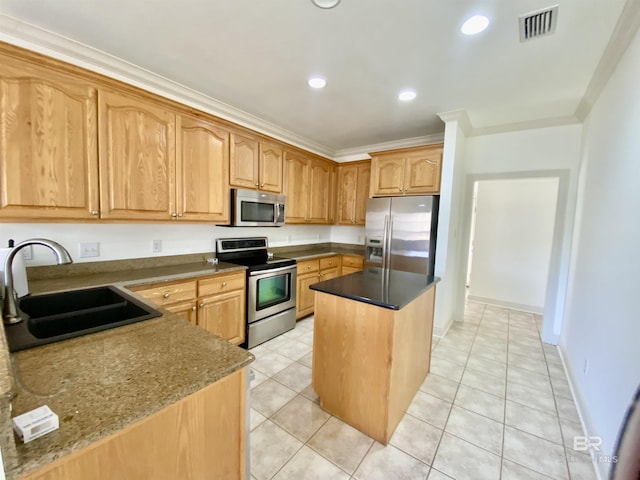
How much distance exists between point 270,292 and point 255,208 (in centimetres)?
97

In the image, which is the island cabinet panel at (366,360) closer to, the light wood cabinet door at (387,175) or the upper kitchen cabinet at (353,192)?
the light wood cabinet door at (387,175)

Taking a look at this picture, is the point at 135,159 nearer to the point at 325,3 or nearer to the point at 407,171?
the point at 325,3

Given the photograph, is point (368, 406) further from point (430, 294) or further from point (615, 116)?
point (615, 116)

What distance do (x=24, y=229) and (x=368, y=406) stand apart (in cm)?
267

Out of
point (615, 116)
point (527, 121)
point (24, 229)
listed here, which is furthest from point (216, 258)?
point (527, 121)

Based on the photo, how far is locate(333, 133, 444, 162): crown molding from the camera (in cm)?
358

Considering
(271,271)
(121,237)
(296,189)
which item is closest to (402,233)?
(296,189)

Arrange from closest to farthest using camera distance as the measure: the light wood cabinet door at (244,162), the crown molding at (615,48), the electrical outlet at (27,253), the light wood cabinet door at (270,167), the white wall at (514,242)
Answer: the crown molding at (615,48), the electrical outlet at (27,253), the light wood cabinet door at (244,162), the light wood cabinet door at (270,167), the white wall at (514,242)

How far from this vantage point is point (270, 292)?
302 cm

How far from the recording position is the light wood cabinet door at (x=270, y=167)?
307cm

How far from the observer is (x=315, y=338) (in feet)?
6.39

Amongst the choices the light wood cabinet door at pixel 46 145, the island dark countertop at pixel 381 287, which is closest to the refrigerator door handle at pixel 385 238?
the island dark countertop at pixel 381 287

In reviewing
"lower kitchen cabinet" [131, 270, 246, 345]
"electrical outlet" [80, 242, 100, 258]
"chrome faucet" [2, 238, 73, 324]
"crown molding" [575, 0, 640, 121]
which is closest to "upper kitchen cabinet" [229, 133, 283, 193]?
"lower kitchen cabinet" [131, 270, 246, 345]

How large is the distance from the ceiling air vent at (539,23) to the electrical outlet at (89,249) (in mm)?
3335
